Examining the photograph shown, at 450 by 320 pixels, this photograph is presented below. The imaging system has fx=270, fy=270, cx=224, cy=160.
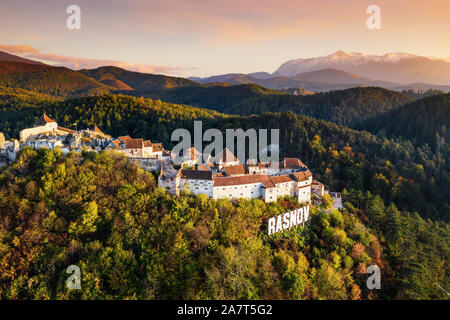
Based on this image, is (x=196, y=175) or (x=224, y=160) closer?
(x=196, y=175)

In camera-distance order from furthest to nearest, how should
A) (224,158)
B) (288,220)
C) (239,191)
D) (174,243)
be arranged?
(224,158), (239,191), (288,220), (174,243)

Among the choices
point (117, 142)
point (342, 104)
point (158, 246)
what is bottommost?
point (158, 246)

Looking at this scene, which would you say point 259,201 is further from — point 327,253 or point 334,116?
point 334,116

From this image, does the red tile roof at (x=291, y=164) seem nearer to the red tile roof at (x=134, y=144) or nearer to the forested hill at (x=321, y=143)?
the red tile roof at (x=134, y=144)

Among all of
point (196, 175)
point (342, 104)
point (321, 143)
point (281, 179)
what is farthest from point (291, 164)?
point (342, 104)

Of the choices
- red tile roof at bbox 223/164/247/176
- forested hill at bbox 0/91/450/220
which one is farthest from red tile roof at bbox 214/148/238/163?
forested hill at bbox 0/91/450/220

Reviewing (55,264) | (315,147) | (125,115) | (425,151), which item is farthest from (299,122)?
(55,264)

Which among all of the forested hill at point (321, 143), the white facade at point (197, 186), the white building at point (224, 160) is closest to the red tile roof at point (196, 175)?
the white facade at point (197, 186)

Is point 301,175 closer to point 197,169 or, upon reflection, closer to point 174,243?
point 197,169
